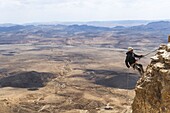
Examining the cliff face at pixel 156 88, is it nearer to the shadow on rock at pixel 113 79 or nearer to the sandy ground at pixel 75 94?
the sandy ground at pixel 75 94

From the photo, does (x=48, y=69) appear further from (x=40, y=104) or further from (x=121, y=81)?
(x=40, y=104)

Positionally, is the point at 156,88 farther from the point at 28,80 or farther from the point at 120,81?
the point at 28,80

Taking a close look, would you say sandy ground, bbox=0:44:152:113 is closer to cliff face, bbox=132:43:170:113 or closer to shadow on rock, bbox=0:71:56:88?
shadow on rock, bbox=0:71:56:88

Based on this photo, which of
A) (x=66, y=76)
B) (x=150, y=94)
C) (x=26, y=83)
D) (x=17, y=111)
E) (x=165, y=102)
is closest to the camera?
(x=165, y=102)

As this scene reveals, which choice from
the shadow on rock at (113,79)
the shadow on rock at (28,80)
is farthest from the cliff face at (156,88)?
the shadow on rock at (28,80)

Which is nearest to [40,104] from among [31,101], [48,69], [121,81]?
[31,101]

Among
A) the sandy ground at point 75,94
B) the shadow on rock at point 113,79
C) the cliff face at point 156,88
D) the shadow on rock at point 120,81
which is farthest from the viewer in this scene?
the shadow on rock at point 113,79
